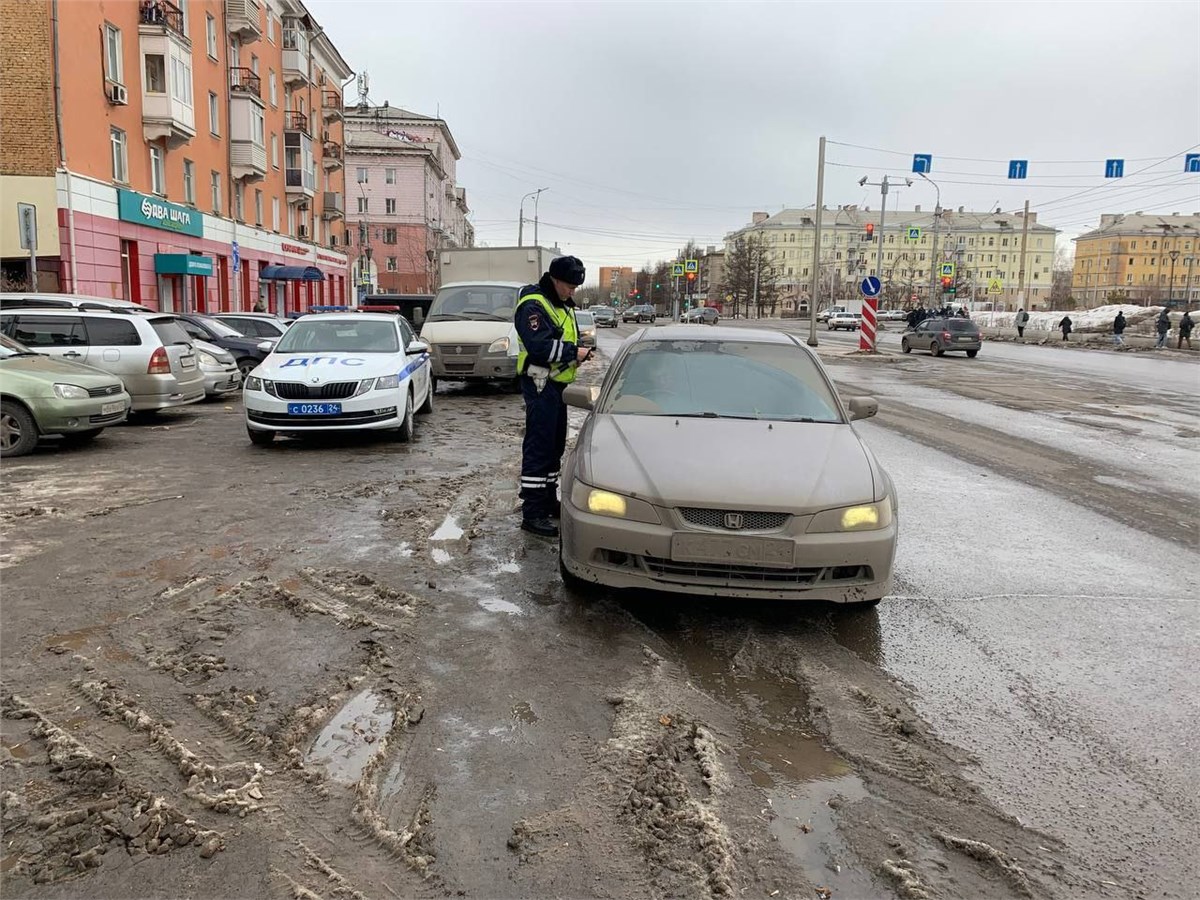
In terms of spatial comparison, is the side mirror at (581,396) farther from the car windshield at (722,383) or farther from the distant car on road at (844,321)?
the distant car on road at (844,321)

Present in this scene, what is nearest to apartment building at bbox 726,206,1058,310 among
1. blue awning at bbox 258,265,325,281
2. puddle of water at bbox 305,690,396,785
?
blue awning at bbox 258,265,325,281

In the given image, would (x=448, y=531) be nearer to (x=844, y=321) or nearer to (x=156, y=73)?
(x=156, y=73)

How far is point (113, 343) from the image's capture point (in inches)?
460

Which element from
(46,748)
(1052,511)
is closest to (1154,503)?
(1052,511)

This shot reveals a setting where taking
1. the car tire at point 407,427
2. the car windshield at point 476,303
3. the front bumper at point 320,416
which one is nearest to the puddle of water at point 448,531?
the front bumper at point 320,416

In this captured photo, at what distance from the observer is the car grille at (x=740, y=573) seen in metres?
4.32

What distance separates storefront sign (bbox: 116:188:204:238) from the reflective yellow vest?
80.3 ft

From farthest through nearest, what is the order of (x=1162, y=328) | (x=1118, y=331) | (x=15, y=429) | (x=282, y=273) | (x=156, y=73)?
(x=1118, y=331) < (x=282, y=273) < (x=1162, y=328) < (x=156, y=73) < (x=15, y=429)

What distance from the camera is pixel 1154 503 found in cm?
775

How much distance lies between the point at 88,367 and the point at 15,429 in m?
1.20

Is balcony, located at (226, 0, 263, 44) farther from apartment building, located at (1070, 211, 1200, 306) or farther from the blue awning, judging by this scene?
apartment building, located at (1070, 211, 1200, 306)

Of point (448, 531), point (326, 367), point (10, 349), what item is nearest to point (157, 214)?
point (10, 349)

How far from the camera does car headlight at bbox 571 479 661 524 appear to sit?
14.4ft

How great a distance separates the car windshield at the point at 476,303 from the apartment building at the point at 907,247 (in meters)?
113
